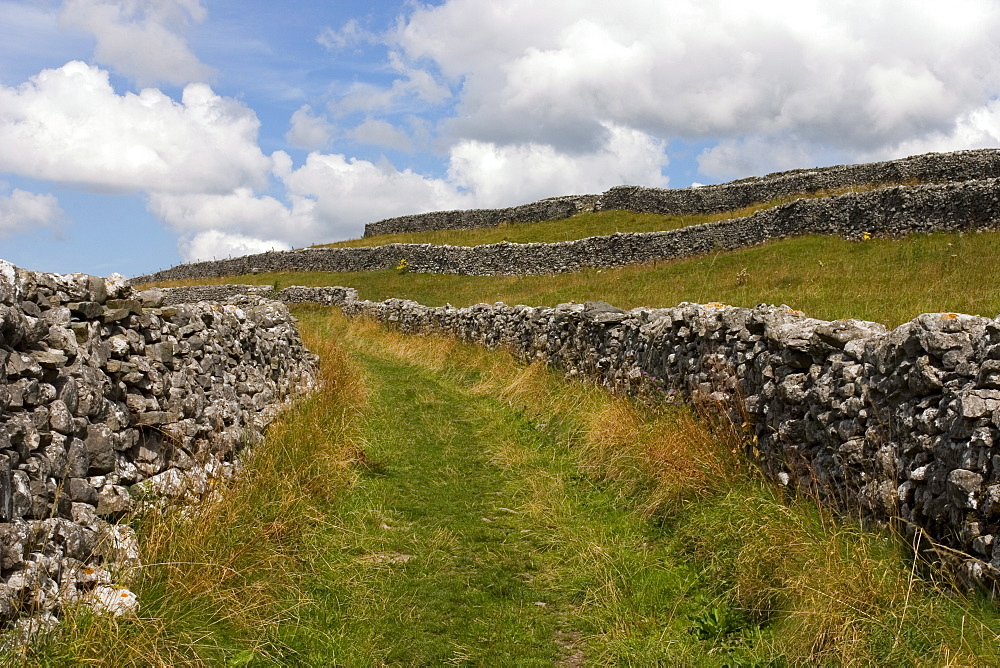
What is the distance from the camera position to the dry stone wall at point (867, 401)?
14.4ft

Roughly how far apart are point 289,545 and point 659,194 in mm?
41478

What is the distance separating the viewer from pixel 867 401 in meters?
5.59

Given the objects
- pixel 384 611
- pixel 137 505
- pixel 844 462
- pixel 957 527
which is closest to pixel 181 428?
pixel 137 505

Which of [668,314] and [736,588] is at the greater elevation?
[668,314]

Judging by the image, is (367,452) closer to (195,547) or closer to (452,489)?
(452,489)

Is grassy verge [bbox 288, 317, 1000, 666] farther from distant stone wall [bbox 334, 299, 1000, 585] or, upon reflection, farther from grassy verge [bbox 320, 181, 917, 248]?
grassy verge [bbox 320, 181, 917, 248]

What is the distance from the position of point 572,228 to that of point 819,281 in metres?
26.1

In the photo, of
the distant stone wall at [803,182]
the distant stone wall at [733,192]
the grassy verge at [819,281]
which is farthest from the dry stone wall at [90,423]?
the distant stone wall at [733,192]

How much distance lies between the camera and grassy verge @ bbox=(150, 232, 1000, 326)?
1309cm

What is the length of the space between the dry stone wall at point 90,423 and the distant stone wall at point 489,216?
41.4 metres

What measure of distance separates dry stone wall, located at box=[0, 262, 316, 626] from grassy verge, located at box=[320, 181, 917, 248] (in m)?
33.3

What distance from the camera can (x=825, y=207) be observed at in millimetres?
25781

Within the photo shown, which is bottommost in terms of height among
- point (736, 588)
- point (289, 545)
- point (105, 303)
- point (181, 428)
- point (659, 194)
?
point (736, 588)

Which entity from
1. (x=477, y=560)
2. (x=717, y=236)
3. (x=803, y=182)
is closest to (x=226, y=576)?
(x=477, y=560)
